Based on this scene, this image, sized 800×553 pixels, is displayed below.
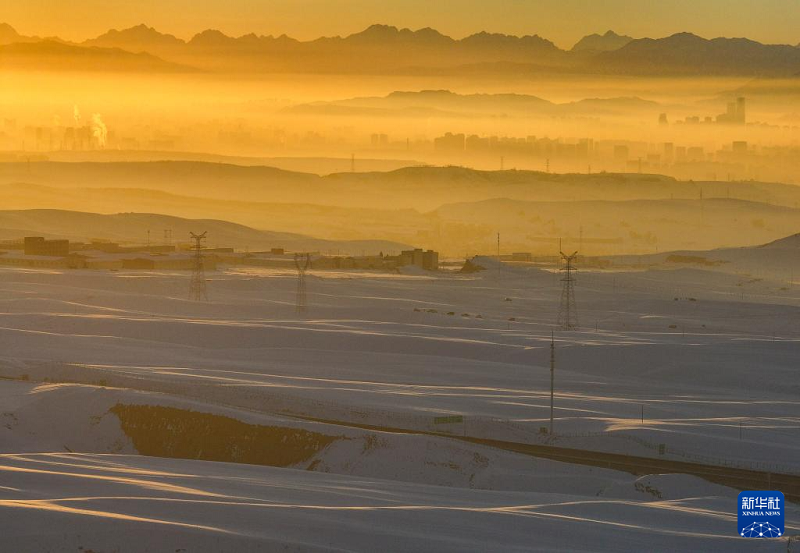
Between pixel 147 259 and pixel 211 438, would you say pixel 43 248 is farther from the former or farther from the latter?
pixel 211 438

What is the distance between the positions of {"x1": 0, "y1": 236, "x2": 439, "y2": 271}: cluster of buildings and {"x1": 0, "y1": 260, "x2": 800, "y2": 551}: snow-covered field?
2392cm

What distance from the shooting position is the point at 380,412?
57.7 m

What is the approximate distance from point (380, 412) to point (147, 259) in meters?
93.3

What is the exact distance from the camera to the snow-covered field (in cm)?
3647

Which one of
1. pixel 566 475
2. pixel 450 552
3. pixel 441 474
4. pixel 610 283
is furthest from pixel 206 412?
pixel 610 283

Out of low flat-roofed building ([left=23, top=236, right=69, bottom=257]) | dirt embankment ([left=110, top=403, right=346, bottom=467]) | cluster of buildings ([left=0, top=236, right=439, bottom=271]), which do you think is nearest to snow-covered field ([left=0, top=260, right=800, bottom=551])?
dirt embankment ([left=110, top=403, right=346, bottom=467])

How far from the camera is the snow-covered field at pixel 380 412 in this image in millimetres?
36469

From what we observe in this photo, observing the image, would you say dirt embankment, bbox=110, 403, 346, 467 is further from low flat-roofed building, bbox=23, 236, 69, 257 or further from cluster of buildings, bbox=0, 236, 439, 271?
low flat-roofed building, bbox=23, 236, 69, 257

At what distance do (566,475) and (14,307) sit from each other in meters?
61.6

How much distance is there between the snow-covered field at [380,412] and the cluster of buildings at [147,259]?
23.9 meters

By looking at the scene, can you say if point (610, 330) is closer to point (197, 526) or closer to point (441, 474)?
point (441, 474)

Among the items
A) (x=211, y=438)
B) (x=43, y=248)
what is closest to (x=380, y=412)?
(x=211, y=438)

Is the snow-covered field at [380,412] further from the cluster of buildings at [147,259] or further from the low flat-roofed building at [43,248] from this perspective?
the low flat-roofed building at [43,248]

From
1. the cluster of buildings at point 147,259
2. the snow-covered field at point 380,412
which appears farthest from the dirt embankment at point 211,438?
Result: the cluster of buildings at point 147,259
